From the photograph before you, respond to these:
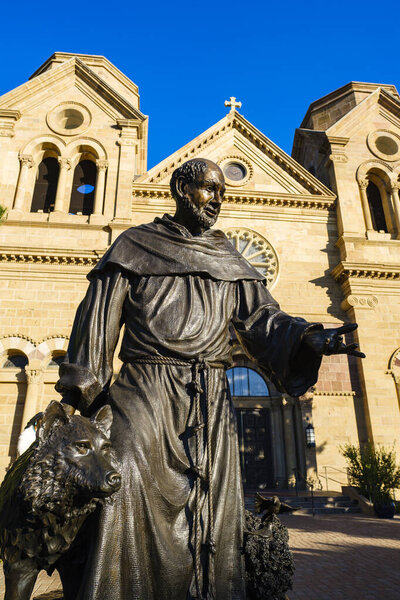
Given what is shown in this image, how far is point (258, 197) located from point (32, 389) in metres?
12.1

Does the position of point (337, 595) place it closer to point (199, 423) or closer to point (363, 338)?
point (199, 423)

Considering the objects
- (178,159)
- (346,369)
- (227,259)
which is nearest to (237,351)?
(346,369)

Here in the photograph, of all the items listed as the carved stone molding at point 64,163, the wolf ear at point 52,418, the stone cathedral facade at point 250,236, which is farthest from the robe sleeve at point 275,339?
the carved stone molding at point 64,163

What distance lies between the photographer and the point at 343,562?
6.88m

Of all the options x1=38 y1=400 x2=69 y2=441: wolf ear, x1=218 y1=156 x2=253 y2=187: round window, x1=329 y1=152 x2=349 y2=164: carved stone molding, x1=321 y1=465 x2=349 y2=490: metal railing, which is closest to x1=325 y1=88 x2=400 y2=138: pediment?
x1=329 y1=152 x2=349 y2=164: carved stone molding

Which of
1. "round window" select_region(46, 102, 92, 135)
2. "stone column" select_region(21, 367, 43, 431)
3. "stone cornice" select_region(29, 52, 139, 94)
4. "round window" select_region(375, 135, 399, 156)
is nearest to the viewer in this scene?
"stone column" select_region(21, 367, 43, 431)

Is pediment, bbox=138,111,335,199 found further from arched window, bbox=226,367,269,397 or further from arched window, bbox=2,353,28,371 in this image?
arched window, bbox=2,353,28,371

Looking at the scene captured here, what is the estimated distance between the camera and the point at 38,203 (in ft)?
63.8

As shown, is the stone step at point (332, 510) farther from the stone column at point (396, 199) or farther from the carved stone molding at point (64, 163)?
the carved stone molding at point (64, 163)

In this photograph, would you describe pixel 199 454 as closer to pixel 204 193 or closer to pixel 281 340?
pixel 281 340

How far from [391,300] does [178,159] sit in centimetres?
1141

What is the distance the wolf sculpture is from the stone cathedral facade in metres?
12.7

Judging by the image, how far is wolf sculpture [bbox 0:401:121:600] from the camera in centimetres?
180

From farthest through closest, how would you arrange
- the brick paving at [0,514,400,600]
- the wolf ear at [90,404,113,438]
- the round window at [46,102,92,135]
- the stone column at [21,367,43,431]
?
the round window at [46,102,92,135] → the stone column at [21,367,43,431] → the brick paving at [0,514,400,600] → the wolf ear at [90,404,113,438]
